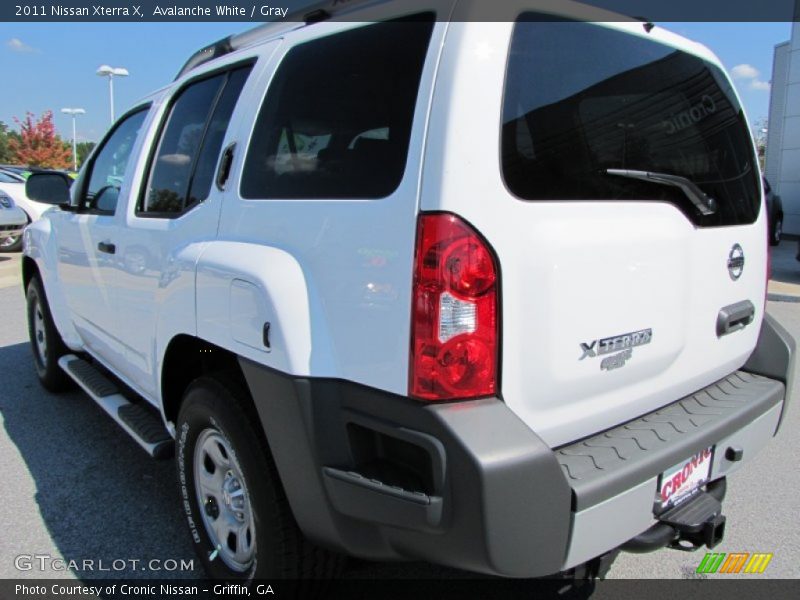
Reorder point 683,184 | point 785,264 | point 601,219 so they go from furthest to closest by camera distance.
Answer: point 785,264 < point 683,184 < point 601,219

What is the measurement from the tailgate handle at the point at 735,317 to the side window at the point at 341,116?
1382 millimetres

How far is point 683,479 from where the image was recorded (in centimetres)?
204

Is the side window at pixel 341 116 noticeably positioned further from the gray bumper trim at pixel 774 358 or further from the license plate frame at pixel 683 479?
the gray bumper trim at pixel 774 358

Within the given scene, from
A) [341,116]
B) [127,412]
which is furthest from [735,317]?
[127,412]

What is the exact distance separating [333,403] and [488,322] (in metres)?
0.48

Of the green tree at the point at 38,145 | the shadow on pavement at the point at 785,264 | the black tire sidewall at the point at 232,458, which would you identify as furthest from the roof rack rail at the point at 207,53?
the green tree at the point at 38,145

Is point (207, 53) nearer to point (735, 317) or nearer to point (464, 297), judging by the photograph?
point (464, 297)

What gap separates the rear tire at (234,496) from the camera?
2.06 metres

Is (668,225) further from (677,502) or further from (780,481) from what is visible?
(780,481)

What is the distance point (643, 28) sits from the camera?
7.32ft

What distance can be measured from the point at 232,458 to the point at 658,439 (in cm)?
138

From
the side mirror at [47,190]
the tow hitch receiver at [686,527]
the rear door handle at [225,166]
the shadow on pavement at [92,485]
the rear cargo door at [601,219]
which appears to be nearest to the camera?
the rear cargo door at [601,219]

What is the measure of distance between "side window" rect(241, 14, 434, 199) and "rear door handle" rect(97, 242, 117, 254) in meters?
1.24

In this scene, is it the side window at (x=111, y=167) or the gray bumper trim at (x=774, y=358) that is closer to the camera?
the gray bumper trim at (x=774, y=358)
